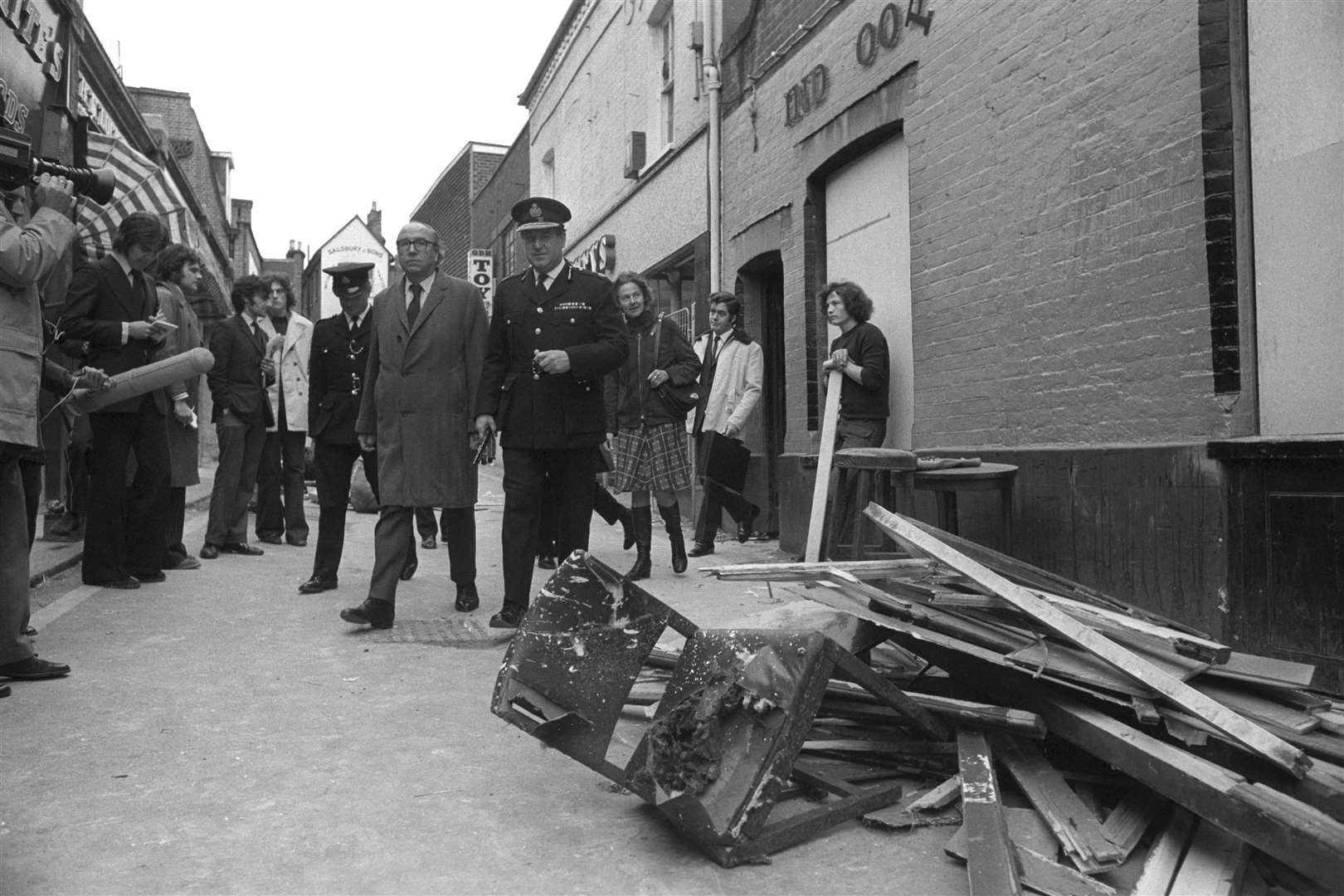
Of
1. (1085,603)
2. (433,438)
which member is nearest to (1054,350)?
(1085,603)

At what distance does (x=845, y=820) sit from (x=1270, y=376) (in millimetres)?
2792

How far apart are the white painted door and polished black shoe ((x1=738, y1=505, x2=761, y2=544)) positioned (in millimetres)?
1702

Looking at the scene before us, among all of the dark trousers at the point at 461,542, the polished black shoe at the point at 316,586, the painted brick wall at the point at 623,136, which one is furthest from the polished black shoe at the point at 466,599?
the painted brick wall at the point at 623,136

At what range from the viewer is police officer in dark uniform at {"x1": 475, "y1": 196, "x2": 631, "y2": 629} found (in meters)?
5.61

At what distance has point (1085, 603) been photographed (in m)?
3.93

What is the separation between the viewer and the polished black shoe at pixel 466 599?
20.5 ft

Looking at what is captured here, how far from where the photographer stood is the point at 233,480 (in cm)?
857

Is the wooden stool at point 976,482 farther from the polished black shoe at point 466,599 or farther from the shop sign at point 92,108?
the shop sign at point 92,108

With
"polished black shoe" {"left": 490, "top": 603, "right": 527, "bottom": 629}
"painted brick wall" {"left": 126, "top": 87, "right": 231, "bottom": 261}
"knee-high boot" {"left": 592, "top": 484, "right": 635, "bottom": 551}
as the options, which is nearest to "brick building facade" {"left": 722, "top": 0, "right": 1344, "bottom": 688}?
"knee-high boot" {"left": 592, "top": 484, "right": 635, "bottom": 551}

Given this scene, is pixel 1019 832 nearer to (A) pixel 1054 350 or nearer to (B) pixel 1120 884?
(B) pixel 1120 884

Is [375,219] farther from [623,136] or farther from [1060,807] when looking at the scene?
[1060,807]

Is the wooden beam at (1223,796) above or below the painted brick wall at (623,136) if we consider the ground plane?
below

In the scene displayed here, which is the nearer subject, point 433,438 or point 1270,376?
point 1270,376

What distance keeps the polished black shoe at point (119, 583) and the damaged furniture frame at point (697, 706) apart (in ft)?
14.1
